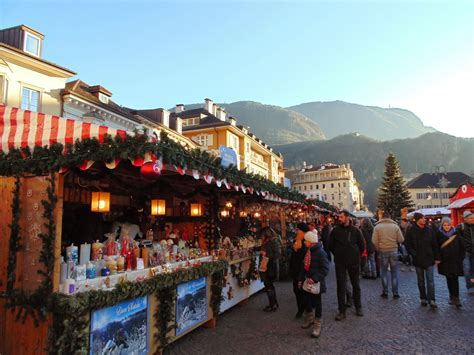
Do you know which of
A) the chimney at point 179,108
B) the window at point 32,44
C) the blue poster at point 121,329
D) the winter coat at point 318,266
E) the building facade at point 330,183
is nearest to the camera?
the blue poster at point 121,329

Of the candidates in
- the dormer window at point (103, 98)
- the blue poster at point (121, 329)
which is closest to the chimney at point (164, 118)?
the dormer window at point (103, 98)

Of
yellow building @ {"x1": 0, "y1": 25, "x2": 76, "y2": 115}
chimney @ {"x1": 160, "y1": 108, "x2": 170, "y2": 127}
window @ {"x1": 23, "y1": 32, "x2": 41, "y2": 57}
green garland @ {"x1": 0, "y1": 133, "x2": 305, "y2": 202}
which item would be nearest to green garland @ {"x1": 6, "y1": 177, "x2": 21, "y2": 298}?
green garland @ {"x1": 0, "y1": 133, "x2": 305, "y2": 202}

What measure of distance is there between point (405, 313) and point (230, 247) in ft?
12.2

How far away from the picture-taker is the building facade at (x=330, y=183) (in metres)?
85.9

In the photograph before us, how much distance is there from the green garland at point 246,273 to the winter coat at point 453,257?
3950 millimetres

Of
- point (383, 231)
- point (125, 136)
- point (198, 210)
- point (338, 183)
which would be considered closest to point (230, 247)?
point (198, 210)

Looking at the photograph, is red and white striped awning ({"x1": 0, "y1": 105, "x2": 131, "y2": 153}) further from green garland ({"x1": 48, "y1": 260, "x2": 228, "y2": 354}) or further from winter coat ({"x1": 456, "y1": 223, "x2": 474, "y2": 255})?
winter coat ({"x1": 456, "y1": 223, "x2": 474, "y2": 255})

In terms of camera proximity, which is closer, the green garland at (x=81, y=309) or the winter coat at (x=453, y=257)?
the green garland at (x=81, y=309)

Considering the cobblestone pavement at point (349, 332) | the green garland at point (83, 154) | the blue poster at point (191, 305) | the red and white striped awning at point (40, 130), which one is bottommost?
the cobblestone pavement at point (349, 332)

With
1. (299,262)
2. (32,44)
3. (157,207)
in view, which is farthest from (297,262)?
(32,44)

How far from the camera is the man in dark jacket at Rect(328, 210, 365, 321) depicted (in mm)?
5961

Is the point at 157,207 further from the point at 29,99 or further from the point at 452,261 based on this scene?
the point at 29,99

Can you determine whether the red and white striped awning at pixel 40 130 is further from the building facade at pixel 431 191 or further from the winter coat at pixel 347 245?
the building facade at pixel 431 191

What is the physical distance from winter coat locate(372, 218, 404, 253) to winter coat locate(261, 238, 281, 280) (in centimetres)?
268
